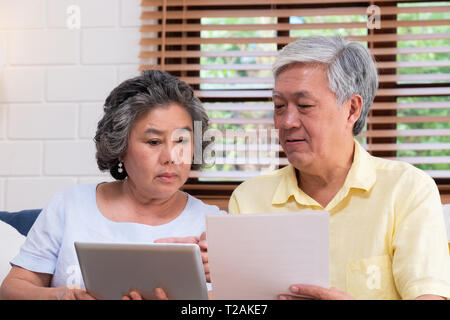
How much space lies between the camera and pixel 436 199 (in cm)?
137

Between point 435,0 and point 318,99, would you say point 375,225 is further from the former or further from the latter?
point 435,0

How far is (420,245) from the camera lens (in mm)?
1300

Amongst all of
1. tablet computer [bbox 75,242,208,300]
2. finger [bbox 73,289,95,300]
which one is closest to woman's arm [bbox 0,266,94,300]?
finger [bbox 73,289,95,300]

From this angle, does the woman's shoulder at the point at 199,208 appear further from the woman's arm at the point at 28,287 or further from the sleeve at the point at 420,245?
the sleeve at the point at 420,245

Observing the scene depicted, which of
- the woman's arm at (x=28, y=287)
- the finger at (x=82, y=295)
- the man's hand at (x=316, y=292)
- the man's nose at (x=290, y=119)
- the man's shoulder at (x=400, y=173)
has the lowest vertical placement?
Result: the woman's arm at (x=28, y=287)

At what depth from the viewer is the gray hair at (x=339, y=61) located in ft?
4.74

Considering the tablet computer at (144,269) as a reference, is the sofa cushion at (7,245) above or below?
below

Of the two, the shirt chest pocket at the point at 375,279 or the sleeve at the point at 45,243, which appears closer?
the shirt chest pocket at the point at 375,279

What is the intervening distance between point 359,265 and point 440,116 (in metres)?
1.18

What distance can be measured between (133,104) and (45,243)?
446mm

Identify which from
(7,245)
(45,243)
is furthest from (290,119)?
(7,245)

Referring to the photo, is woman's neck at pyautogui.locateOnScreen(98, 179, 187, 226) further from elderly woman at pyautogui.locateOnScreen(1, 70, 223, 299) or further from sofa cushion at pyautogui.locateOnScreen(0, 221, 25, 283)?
sofa cushion at pyautogui.locateOnScreen(0, 221, 25, 283)

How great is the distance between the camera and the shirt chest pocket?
1369mm

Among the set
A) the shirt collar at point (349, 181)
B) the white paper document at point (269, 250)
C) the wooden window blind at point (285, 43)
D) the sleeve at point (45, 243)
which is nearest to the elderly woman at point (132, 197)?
the sleeve at point (45, 243)
